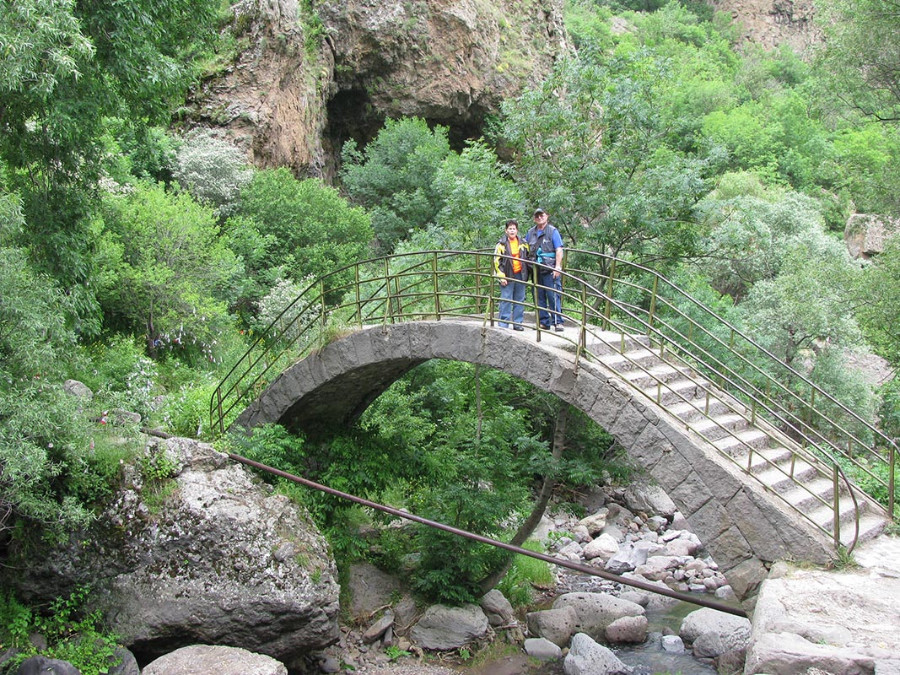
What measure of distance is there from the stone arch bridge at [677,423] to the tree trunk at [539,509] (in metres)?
1.88

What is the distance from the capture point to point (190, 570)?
10195 millimetres

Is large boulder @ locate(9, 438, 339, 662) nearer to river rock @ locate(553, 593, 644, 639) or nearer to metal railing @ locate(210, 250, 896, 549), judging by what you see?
metal railing @ locate(210, 250, 896, 549)

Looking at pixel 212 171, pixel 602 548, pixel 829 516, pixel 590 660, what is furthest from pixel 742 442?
pixel 212 171

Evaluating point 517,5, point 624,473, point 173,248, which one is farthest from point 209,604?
point 517,5

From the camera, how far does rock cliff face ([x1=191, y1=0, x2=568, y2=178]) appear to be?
86.0 feet

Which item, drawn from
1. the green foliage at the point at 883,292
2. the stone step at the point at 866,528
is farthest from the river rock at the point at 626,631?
the green foliage at the point at 883,292

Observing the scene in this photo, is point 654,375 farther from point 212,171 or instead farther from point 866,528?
point 212,171

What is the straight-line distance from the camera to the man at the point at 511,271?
10.9 metres

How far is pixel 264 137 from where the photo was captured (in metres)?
26.6

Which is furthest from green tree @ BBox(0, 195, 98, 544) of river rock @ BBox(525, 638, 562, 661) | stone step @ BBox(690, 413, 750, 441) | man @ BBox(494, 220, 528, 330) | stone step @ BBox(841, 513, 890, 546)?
stone step @ BBox(841, 513, 890, 546)

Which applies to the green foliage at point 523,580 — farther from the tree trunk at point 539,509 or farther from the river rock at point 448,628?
the river rock at point 448,628

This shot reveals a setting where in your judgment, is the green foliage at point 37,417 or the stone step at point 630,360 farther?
the stone step at point 630,360

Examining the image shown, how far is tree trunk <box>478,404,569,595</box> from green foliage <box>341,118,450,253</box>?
15372mm

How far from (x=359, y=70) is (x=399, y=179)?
576cm
